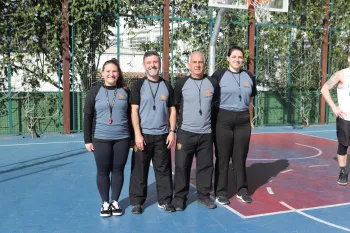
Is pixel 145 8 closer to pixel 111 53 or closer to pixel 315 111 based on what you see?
pixel 111 53

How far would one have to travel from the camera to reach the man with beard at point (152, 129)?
14.5 feet

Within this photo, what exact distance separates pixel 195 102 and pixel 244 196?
144 cm

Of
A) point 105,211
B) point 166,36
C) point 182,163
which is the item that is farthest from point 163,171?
point 166,36

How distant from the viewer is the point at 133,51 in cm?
1109

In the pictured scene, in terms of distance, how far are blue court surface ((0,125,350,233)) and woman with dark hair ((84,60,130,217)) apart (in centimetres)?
50

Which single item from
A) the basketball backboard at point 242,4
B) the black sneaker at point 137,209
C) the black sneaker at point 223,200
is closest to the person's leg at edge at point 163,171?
the black sneaker at point 137,209

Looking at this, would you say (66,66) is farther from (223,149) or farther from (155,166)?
(223,149)

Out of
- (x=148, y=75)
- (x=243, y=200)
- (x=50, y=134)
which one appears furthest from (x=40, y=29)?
(x=243, y=200)

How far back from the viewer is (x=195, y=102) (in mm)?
4574

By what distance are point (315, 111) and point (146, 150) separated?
10.4 metres

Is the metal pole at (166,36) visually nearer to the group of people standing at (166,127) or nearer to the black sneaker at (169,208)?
the group of people standing at (166,127)

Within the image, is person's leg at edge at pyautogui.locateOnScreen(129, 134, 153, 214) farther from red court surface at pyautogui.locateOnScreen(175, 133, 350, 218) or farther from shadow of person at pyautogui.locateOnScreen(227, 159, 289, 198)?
shadow of person at pyautogui.locateOnScreen(227, 159, 289, 198)

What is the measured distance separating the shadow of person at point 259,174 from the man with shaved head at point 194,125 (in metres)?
0.85

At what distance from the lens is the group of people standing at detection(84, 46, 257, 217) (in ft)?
14.4
